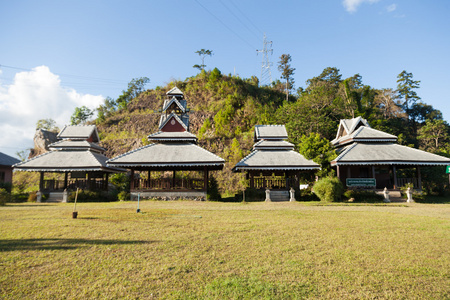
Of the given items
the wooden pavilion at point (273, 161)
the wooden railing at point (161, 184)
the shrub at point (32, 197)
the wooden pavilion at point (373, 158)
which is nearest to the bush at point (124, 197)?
the wooden railing at point (161, 184)

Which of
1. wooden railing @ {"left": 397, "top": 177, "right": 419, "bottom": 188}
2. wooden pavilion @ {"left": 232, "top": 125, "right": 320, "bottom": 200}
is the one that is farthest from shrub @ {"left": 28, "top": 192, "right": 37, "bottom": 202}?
wooden railing @ {"left": 397, "top": 177, "right": 419, "bottom": 188}

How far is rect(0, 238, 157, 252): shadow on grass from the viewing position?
7.76 metres

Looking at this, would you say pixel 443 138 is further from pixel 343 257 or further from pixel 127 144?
pixel 127 144

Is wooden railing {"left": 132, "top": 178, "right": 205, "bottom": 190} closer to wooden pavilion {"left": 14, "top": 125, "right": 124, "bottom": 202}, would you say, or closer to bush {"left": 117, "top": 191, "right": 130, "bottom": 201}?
bush {"left": 117, "top": 191, "right": 130, "bottom": 201}

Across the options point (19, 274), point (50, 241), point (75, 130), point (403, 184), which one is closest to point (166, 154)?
point (75, 130)

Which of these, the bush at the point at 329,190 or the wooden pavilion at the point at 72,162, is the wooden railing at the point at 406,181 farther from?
the wooden pavilion at the point at 72,162

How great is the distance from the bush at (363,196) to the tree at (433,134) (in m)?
26.2

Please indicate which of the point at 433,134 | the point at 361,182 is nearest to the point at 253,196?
the point at 361,182

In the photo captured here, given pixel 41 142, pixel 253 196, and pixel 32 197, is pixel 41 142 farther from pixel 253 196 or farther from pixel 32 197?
pixel 253 196

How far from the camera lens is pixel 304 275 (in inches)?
239

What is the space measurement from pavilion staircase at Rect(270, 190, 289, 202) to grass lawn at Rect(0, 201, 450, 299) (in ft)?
43.0

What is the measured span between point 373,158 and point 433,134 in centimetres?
2744

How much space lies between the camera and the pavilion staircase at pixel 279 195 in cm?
2422

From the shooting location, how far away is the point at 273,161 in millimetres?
25109
